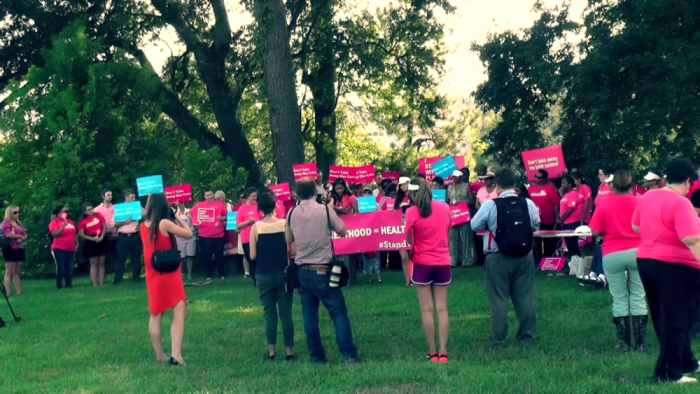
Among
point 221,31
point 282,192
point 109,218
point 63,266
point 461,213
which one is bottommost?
point 63,266

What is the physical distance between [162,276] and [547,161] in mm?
12298

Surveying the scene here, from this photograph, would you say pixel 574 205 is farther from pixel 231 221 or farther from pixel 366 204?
pixel 231 221

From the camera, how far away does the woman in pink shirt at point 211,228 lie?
20.6 metres

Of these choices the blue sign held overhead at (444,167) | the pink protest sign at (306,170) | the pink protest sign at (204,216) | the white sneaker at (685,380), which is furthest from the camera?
the pink protest sign at (204,216)

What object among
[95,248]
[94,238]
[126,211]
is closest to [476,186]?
[126,211]

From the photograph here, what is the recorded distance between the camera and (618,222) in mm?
9773

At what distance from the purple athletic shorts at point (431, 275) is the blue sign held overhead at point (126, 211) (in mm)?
11107

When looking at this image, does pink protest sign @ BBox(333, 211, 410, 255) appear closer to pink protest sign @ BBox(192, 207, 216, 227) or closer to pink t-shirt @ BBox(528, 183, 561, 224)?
pink t-shirt @ BBox(528, 183, 561, 224)

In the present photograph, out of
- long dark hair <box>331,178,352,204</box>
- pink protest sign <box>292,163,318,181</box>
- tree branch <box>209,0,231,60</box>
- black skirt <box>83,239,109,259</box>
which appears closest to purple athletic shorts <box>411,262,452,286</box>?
long dark hair <box>331,178,352,204</box>

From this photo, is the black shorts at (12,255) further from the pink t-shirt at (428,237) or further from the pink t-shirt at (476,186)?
the pink t-shirt at (428,237)

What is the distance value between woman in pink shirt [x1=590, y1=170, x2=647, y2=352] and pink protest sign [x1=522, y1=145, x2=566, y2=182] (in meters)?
10.5

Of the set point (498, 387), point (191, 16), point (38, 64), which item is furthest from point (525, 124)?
point (498, 387)

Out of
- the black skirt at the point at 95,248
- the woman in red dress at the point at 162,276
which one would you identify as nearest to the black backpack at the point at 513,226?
the woman in red dress at the point at 162,276

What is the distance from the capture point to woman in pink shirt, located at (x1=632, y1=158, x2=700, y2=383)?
7.77 m
